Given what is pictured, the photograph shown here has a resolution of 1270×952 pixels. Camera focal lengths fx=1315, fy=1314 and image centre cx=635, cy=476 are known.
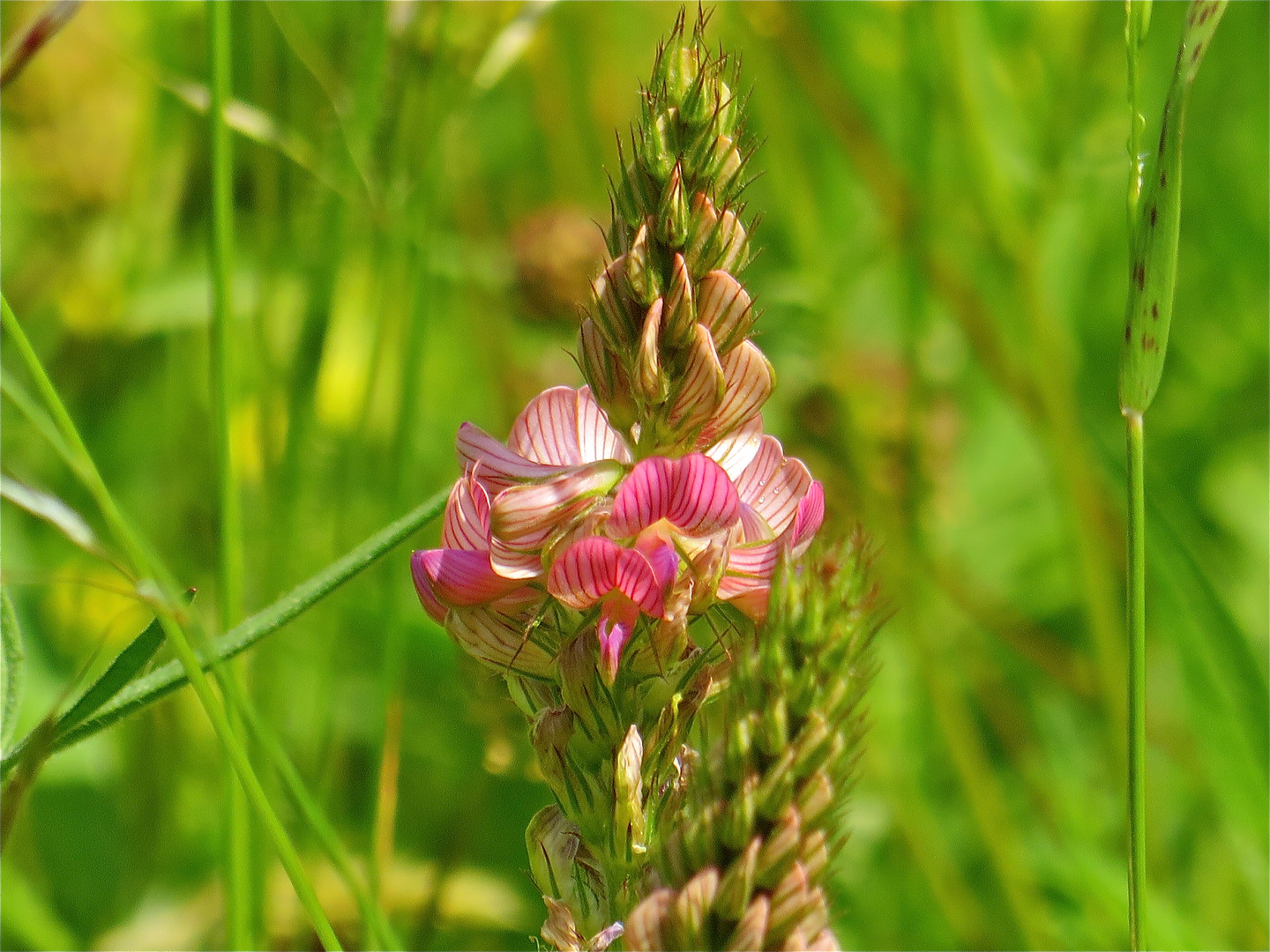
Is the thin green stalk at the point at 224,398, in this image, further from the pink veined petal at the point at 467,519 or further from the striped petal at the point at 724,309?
→ the striped petal at the point at 724,309

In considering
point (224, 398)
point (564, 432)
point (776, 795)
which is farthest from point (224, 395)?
→ point (776, 795)

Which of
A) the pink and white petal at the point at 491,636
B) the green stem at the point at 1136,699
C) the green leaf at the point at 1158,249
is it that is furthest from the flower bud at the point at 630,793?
the green leaf at the point at 1158,249

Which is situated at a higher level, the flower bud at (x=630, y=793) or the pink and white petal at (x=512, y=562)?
the pink and white petal at (x=512, y=562)

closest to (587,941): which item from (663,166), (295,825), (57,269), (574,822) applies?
(574,822)

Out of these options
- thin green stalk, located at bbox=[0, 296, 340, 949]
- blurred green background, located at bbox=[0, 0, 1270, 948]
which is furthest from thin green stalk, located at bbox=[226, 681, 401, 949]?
blurred green background, located at bbox=[0, 0, 1270, 948]

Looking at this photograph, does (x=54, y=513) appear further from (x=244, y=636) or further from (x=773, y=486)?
(x=773, y=486)

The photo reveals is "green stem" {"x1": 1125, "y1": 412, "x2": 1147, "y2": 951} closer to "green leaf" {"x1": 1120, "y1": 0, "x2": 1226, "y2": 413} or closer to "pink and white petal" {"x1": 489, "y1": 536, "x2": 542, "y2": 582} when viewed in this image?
"green leaf" {"x1": 1120, "y1": 0, "x2": 1226, "y2": 413}
